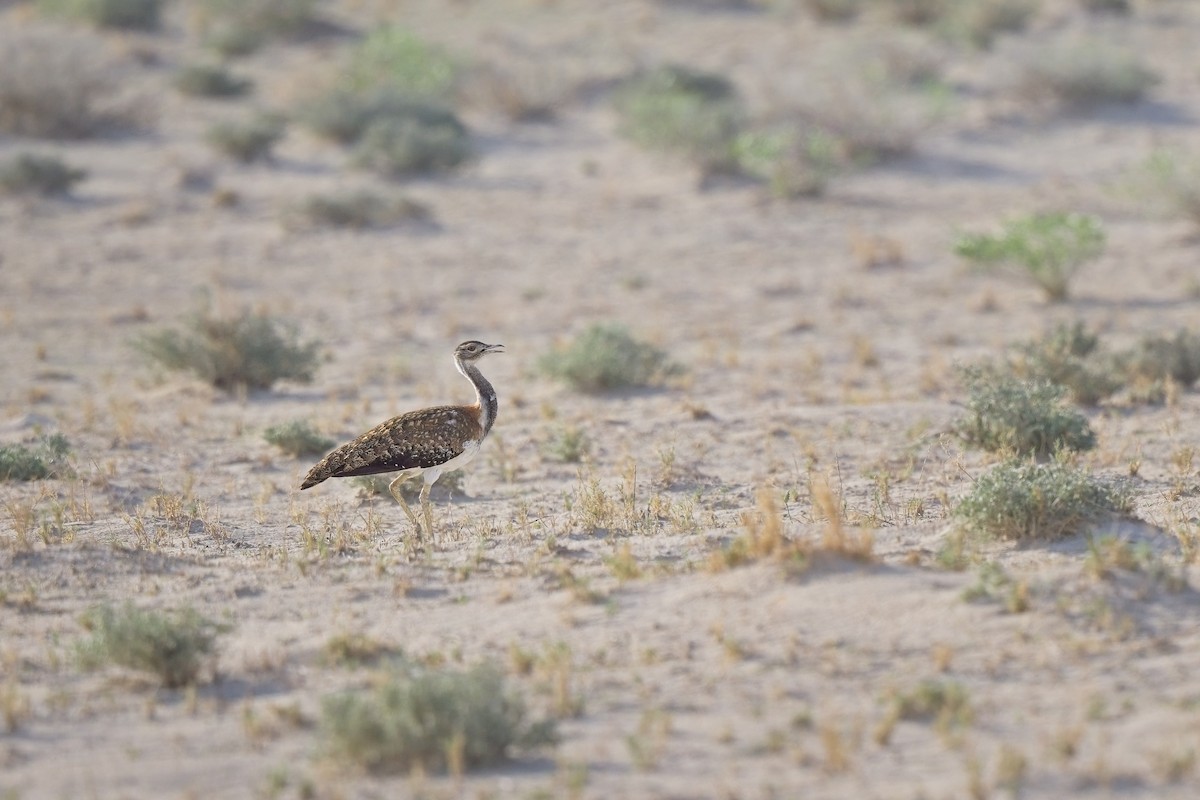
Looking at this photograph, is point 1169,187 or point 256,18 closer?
point 1169,187

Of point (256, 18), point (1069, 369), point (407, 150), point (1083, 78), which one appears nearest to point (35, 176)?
point (407, 150)

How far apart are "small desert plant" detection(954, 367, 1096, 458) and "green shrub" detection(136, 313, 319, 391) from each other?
18.9ft

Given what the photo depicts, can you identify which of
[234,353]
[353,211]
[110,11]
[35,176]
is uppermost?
[110,11]

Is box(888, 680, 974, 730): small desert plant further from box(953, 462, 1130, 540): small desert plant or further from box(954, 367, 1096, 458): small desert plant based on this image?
box(954, 367, 1096, 458): small desert plant

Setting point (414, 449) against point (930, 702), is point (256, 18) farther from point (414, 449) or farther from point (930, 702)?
point (930, 702)

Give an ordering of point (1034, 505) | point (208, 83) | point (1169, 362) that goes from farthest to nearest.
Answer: point (208, 83)
point (1169, 362)
point (1034, 505)

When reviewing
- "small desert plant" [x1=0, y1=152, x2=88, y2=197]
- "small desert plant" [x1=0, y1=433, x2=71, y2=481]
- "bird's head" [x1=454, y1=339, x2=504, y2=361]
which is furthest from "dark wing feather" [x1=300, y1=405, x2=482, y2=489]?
"small desert plant" [x1=0, y1=152, x2=88, y2=197]

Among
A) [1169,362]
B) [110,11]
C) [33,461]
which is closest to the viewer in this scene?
[33,461]

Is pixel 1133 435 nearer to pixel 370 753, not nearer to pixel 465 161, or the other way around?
pixel 370 753

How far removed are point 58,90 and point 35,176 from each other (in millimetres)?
3198

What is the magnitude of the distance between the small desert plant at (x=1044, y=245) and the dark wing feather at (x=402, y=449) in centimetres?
855

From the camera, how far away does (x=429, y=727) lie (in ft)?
18.9

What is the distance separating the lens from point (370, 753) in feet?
18.7

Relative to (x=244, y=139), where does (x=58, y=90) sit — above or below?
above
